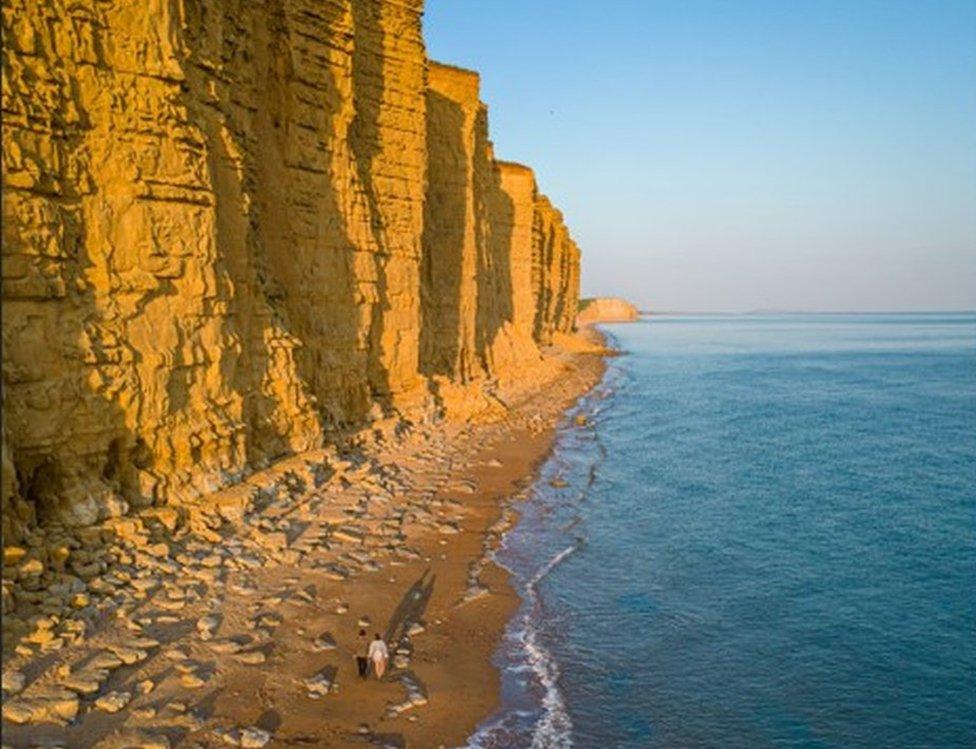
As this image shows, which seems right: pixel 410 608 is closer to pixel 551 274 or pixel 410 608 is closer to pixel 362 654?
pixel 362 654

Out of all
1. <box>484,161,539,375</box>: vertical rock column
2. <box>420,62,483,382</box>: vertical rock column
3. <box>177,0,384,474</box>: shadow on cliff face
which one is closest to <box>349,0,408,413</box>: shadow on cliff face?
<box>177,0,384,474</box>: shadow on cliff face

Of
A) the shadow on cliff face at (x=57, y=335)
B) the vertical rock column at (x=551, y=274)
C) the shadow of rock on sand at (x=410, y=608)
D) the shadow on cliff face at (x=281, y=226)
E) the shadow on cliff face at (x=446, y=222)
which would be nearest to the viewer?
the shadow on cliff face at (x=57, y=335)

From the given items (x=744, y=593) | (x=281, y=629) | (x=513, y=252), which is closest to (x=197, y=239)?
(x=281, y=629)

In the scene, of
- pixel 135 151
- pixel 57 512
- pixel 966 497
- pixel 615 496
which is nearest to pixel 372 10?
pixel 135 151

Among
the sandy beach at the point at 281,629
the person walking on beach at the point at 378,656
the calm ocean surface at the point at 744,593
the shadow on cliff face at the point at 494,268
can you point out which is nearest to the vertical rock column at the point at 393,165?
the calm ocean surface at the point at 744,593

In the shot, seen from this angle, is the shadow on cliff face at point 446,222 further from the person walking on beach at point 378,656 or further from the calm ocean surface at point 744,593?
the person walking on beach at point 378,656

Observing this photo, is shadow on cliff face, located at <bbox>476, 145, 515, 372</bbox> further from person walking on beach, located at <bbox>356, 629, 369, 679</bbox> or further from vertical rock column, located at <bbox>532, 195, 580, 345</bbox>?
person walking on beach, located at <bbox>356, 629, 369, 679</bbox>

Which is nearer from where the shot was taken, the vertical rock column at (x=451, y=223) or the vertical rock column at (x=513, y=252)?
the vertical rock column at (x=451, y=223)
